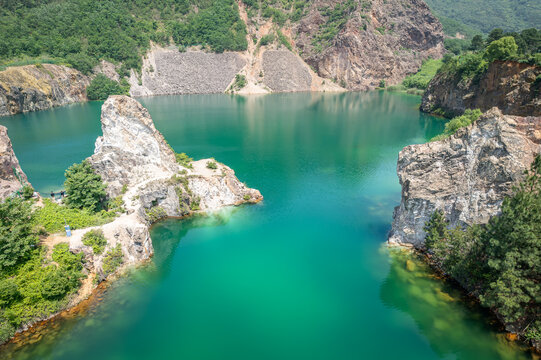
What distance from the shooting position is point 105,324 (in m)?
21.6

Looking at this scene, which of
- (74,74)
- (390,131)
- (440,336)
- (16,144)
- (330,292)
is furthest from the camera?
(74,74)

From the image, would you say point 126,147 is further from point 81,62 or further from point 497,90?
point 81,62

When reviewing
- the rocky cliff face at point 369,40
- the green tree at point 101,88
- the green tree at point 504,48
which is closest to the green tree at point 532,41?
the green tree at point 504,48

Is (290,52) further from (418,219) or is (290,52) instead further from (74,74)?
(418,219)

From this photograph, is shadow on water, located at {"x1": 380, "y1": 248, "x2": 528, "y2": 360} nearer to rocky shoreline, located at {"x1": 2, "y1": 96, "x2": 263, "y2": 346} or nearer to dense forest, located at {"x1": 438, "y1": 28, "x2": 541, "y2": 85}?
rocky shoreline, located at {"x1": 2, "y1": 96, "x2": 263, "y2": 346}

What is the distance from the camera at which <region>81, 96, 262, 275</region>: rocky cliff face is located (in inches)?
1331

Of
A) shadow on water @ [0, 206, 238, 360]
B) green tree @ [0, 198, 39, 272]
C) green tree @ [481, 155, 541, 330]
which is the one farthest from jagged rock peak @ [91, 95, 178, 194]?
green tree @ [481, 155, 541, 330]

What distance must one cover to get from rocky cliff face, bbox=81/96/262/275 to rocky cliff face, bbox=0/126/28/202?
20.6ft

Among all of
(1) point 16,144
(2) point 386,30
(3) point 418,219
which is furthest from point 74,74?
(2) point 386,30

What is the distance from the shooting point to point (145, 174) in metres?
35.5

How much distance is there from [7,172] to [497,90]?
76.4 m

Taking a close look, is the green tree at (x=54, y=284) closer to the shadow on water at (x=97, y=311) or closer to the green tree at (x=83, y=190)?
the shadow on water at (x=97, y=311)

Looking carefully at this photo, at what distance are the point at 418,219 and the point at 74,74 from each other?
111 metres

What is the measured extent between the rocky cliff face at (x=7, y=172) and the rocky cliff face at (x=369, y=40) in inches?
5055
